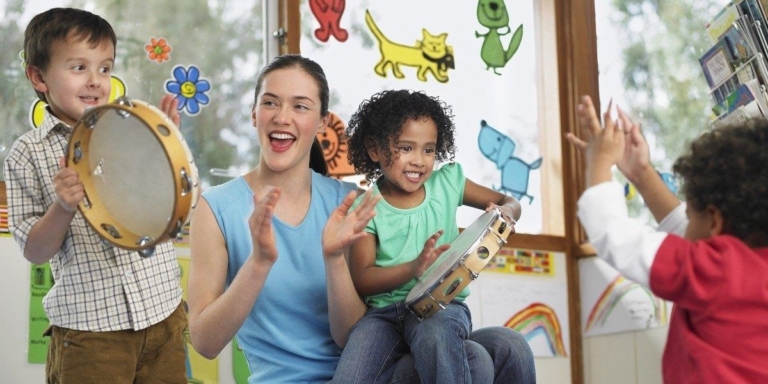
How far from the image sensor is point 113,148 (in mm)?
1888

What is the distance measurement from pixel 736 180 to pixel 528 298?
2.71m

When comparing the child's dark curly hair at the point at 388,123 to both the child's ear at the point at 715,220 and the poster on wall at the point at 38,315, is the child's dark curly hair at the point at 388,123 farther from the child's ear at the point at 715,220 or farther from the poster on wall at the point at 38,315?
the poster on wall at the point at 38,315

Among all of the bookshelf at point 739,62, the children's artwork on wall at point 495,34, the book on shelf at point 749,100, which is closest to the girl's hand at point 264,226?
the bookshelf at point 739,62

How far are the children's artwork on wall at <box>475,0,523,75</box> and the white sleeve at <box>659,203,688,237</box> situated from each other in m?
2.66

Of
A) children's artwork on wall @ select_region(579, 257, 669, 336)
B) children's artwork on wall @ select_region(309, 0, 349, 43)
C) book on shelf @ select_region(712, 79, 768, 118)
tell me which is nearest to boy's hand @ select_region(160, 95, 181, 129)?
book on shelf @ select_region(712, 79, 768, 118)

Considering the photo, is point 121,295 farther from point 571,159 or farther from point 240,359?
point 571,159

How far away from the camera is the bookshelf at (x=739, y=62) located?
8.34 feet

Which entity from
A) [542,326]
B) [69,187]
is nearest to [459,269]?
[69,187]

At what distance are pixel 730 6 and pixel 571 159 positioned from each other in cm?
186

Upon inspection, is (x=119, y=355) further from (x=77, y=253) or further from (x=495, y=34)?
(x=495, y=34)

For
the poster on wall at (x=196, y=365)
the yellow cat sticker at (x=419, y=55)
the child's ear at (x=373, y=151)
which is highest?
the yellow cat sticker at (x=419, y=55)

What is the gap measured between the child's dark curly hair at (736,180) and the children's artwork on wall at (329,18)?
259cm

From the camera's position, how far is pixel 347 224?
1.91m

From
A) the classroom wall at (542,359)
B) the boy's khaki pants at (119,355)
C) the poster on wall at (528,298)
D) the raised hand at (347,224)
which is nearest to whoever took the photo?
the raised hand at (347,224)
